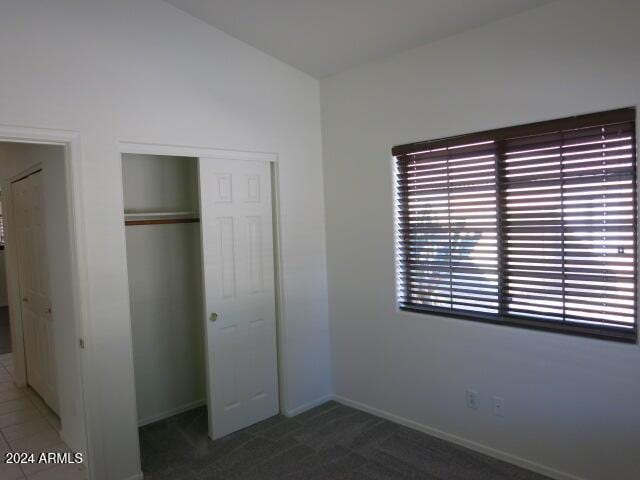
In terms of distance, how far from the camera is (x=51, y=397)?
12.7 ft

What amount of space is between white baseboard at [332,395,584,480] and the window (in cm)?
82

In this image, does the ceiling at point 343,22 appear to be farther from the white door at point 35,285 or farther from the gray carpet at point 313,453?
the gray carpet at point 313,453

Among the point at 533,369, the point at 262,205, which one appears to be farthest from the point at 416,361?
the point at 262,205

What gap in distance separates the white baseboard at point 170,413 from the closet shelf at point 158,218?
1.52 metres

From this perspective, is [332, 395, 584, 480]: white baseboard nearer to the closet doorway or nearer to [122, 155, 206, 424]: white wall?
the closet doorway

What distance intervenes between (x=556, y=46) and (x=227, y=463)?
316 cm

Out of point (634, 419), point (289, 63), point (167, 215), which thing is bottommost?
point (634, 419)

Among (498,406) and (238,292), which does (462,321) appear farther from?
(238,292)

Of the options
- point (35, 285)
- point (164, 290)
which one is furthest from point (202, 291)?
point (35, 285)

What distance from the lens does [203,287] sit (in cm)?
331

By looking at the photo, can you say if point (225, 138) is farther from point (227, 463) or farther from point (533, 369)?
point (533, 369)

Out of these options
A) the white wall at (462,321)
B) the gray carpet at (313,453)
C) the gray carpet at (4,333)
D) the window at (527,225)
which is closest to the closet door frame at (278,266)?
the gray carpet at (313,453)

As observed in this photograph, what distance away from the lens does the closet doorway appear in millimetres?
3350

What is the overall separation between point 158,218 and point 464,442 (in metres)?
2.73
